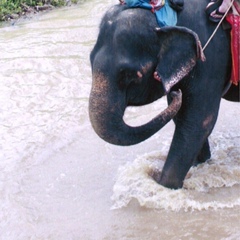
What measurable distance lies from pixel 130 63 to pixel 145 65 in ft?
0.29

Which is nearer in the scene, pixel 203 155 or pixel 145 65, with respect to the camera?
pixel 145 65

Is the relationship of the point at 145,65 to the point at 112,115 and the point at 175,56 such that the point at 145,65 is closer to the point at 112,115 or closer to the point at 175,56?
the point at 175,56

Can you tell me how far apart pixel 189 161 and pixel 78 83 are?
2.17m

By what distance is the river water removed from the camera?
9.73ft

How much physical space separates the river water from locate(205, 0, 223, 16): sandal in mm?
981

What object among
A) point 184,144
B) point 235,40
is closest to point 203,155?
point 184,144

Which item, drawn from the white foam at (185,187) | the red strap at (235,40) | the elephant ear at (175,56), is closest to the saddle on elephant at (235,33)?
the red strap at (235,40)

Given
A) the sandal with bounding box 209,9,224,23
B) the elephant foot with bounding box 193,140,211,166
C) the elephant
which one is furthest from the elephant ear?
the elephant foot with bounding box 193,140,211,166

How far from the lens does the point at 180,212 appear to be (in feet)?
10.1

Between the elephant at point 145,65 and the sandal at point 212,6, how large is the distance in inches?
1.0

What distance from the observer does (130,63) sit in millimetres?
2686

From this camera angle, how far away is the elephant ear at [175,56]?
2691mm

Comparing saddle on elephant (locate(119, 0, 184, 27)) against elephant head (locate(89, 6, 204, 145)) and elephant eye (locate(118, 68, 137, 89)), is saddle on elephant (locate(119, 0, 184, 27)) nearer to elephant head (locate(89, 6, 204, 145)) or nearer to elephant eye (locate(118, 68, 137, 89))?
elephant head (locate(89, 6, 204, 145))

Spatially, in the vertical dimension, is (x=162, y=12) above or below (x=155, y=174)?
above
